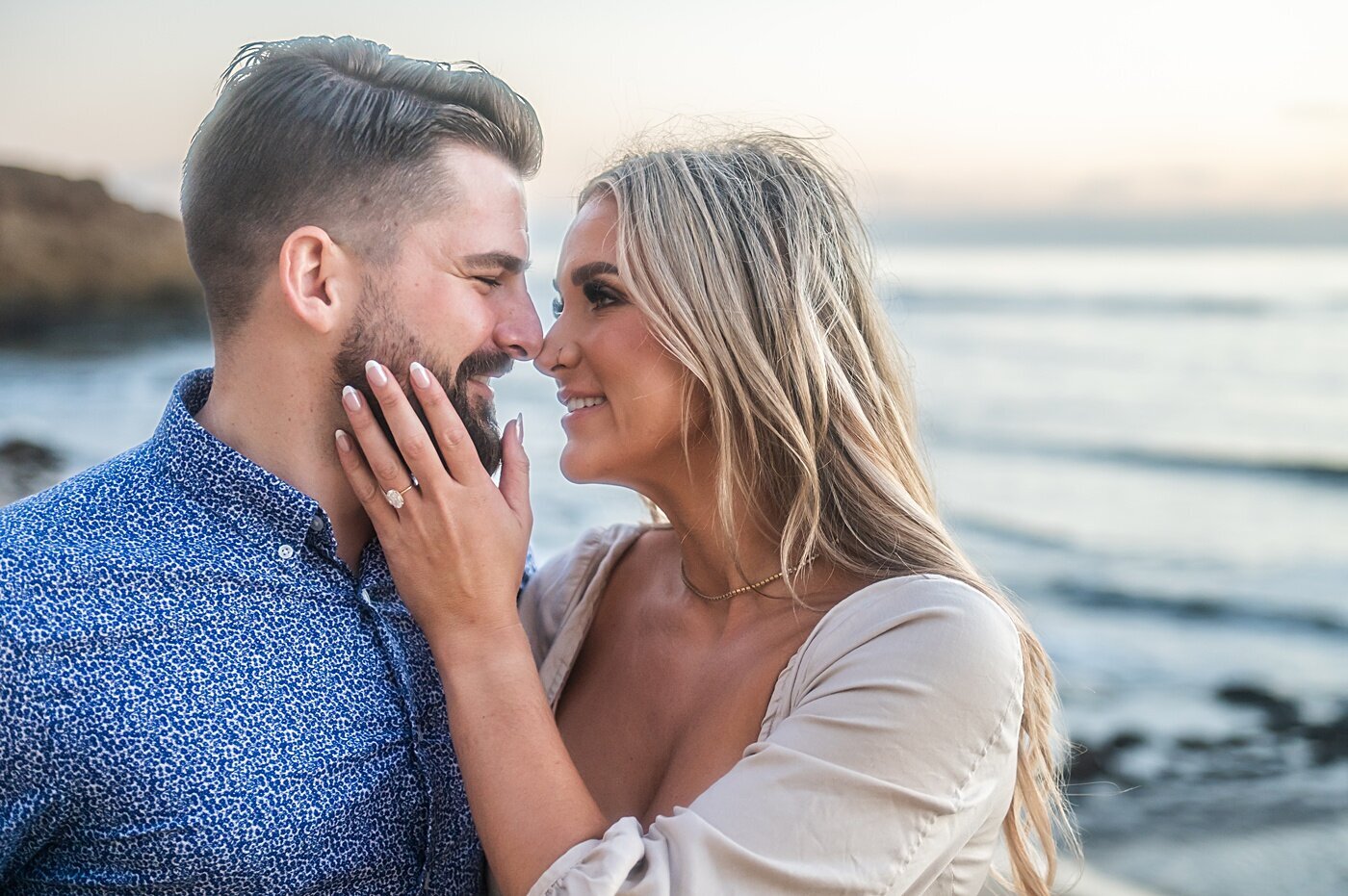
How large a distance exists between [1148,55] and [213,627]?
14873 mm

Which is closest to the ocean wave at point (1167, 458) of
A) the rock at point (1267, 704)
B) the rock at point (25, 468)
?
the rock at point (1267, 704)

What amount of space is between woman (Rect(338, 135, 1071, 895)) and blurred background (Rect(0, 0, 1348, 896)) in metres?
0.39

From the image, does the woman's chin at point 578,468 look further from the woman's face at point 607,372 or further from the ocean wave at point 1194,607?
the ocean wave at point 1194,607

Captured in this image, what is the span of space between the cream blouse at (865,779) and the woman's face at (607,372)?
0.57m

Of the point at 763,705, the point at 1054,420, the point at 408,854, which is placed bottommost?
the point at 1054,420

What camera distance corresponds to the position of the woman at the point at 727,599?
6.15 feet

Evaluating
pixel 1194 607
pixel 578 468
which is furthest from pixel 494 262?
pixel 1194 607

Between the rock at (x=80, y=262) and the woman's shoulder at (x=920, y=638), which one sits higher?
the woman's shoulder at (x=920, y=638)

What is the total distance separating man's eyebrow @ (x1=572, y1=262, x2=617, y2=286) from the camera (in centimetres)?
241

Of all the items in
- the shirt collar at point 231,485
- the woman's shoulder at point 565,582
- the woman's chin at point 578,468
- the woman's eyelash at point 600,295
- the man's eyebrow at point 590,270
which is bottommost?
the woman's shoulder at point 565,582

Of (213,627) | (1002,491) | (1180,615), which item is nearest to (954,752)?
(213,627)

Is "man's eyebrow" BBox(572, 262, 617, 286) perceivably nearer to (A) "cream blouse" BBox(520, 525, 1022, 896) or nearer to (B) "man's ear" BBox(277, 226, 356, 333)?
(B) "man's ear" BBox(277, 226, 356, 333)

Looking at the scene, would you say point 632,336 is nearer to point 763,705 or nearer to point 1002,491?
point 763,705

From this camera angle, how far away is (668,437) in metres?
2.42
